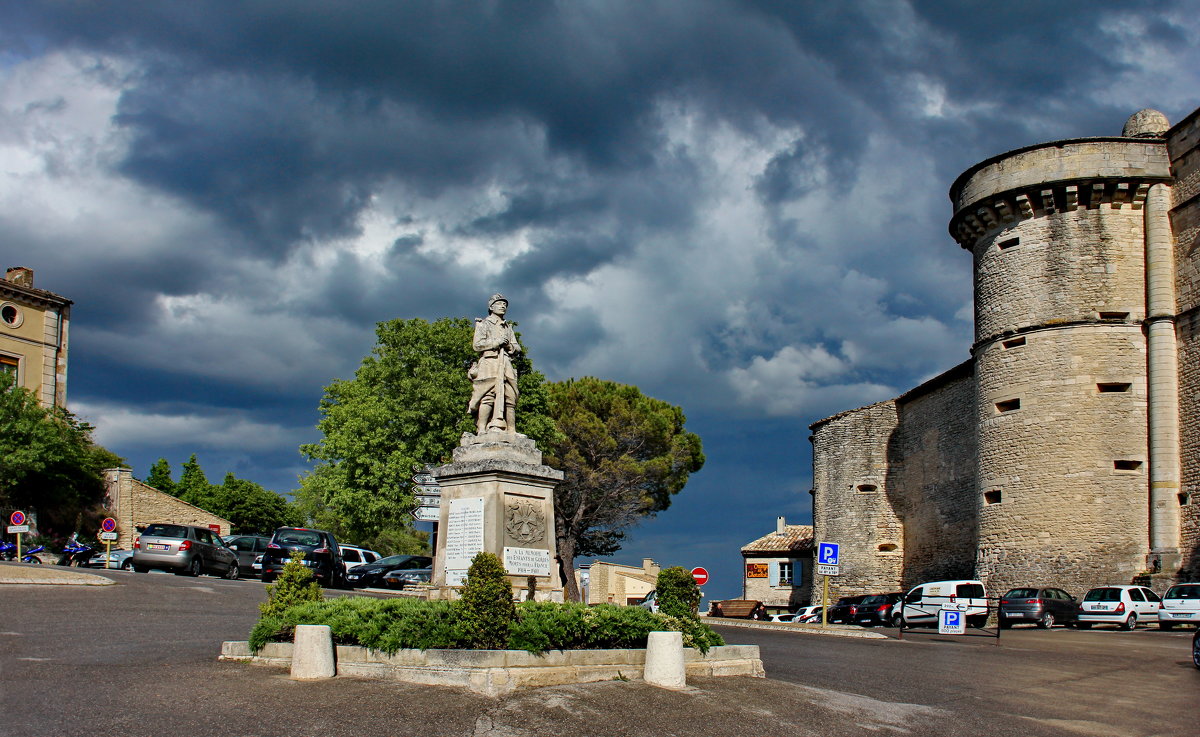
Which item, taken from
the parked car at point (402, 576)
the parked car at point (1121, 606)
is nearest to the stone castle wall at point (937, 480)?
the parked car at point (1121, 606)

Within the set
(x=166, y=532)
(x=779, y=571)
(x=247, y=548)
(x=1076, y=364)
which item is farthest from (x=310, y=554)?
(x=779, y=571)

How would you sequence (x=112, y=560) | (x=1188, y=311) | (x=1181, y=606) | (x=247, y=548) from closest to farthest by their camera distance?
(x=1181, y=606) < (x=1188, y=311) < (x=247, y=548) < (x=112, y=560)

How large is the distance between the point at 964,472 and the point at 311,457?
78.0 ft

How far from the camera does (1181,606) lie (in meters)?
25.0

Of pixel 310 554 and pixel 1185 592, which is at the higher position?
pixel 310 554

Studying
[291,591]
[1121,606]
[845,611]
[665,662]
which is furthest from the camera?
[845,611]

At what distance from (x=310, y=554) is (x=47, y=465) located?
62.2ft

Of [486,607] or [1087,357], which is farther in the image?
[1087,357]

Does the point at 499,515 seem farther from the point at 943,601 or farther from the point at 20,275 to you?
the point at 20,275

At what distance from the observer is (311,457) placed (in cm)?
3822

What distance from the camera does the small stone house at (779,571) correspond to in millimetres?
55000

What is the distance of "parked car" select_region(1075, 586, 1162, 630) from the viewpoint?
88.0ft

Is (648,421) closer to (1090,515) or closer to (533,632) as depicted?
(1090,515)

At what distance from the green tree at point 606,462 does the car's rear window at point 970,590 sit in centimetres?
1678
